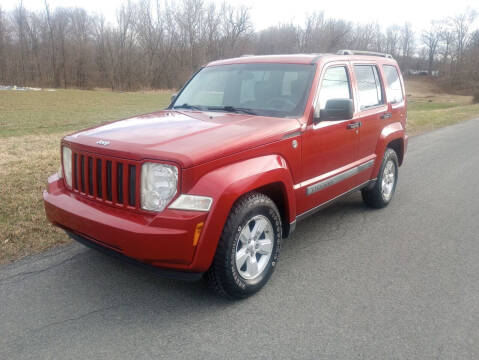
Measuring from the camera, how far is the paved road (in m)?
2.71

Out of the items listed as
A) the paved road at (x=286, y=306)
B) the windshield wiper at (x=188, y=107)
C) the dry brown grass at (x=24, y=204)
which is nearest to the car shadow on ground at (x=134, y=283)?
the paved road at (x=286, y=306)

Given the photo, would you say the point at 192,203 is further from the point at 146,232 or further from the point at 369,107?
the point at 369,107

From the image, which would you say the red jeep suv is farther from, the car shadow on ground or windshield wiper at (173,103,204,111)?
the car shadow on ground

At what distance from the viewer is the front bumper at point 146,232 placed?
2758mm

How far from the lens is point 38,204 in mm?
5254

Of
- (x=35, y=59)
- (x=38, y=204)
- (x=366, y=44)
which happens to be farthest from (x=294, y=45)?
(x=38, y=204)

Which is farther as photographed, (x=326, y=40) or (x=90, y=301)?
(x=326, y=40)

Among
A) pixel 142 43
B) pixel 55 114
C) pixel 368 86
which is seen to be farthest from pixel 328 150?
pixel 142 43

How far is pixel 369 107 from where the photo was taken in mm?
4902

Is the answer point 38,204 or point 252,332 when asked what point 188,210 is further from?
point 38,204

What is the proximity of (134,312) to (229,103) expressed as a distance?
219 cm

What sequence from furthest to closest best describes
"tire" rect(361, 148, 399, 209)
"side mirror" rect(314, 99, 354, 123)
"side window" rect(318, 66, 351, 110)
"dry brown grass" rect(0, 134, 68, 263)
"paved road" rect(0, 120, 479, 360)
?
1. "tire" rect(361, 148, 399, 209)
2. "dry brown grass" rect(0, 134, 68, 263)
3. "side window" rect(318, 66, 351, 110)
4. "side mirror" rect(314, 99, 354, 123)
5. "paved road" rect(0, 120, 479, 360)

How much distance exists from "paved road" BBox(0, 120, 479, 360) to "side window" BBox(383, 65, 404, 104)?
72.1 inches

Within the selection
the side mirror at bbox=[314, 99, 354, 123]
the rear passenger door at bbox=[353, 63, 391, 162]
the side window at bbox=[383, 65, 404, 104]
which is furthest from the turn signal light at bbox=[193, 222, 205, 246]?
the side window at bbox=[383, 65, 404, 104]
